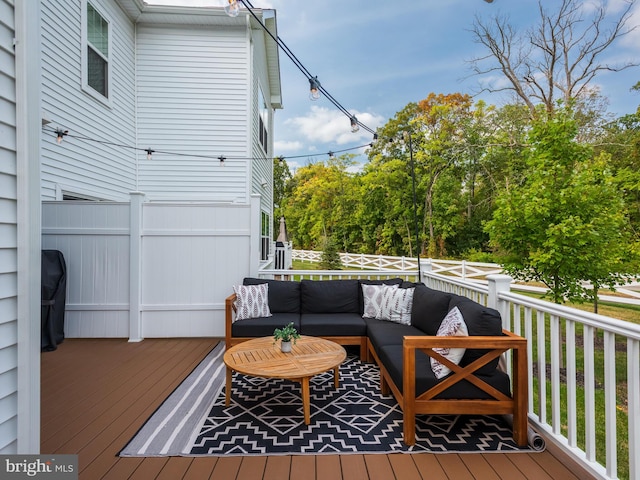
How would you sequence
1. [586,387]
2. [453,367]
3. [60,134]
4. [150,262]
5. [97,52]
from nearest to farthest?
[586,387] < [453,367] < [60,134] < [150,262] < [97,52]

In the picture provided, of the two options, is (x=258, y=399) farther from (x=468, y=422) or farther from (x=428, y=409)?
(x=468, y=422)

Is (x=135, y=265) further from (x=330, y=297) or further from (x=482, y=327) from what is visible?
(x=482, y=327)

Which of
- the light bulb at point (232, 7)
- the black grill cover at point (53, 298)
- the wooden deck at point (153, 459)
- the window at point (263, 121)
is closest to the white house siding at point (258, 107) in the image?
the window at point (263, 121)

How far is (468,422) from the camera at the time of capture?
8.36 feet

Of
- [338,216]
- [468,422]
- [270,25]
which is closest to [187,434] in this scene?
Result: [468,422]

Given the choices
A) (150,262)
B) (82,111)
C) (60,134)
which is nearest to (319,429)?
(150,262)

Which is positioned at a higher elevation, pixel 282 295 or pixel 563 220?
pixel 563 220

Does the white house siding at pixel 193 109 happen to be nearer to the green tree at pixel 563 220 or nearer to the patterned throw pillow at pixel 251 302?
the patterned throw pillow at pixel 251 302

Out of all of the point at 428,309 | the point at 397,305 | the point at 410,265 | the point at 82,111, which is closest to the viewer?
the point at 428,309

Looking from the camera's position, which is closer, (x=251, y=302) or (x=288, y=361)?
(x=288, y=361)

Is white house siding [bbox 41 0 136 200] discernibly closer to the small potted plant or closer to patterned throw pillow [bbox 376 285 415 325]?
the small potted plant

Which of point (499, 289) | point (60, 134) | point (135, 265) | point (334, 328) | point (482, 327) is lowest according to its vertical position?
point (334, 328)

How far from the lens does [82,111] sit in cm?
484

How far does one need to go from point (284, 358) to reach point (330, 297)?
165 centimetres
